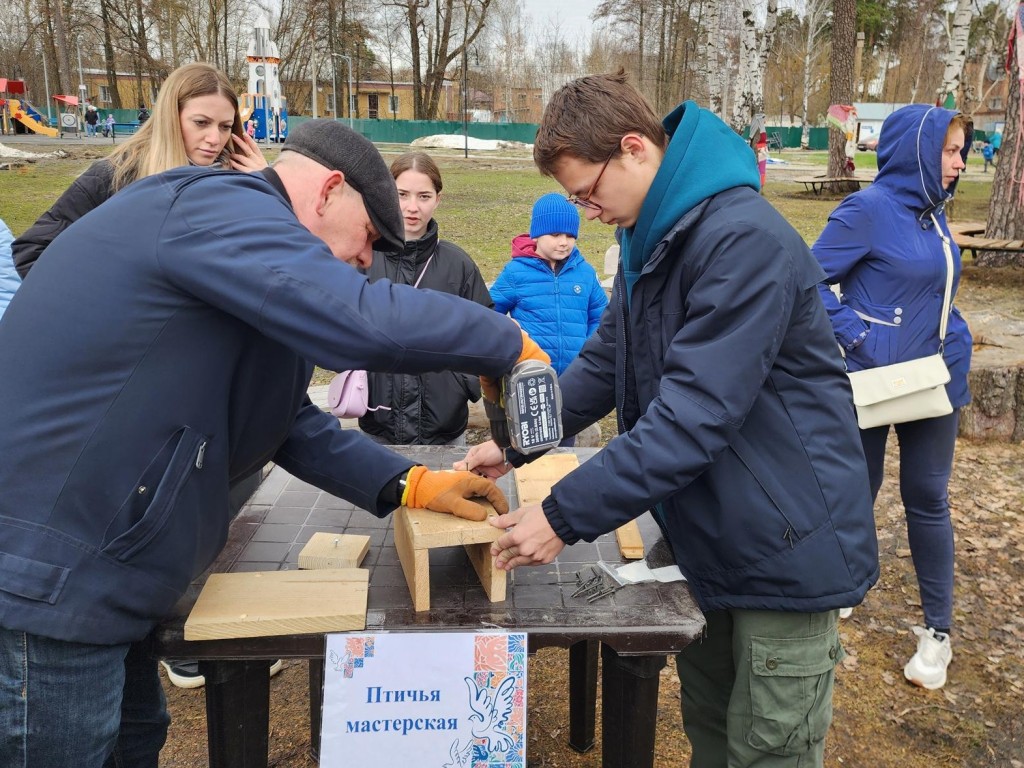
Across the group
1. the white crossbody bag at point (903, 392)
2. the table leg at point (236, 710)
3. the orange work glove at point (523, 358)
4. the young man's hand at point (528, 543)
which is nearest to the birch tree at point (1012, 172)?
the white crossbody bag at point (903, 392)

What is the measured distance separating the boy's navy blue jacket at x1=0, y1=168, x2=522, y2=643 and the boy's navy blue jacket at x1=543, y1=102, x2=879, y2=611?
1.68 ft

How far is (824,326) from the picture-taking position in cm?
184

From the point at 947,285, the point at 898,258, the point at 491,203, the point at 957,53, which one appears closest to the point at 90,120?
the point at 491,203

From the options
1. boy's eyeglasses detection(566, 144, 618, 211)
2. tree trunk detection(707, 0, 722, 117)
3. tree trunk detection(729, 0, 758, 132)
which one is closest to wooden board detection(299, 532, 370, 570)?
boy's eyeglasses detection(566, 144, 618, 211)

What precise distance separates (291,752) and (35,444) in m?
1.90

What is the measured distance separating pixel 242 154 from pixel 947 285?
305cm

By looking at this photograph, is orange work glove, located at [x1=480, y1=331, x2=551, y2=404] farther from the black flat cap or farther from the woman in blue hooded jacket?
the woman in blue hooded jacket

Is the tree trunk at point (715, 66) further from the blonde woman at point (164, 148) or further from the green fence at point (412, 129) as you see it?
the green fence at point (412, 129)

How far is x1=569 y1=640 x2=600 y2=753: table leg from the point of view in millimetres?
2857

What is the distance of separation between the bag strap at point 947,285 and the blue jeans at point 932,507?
0.32 metres

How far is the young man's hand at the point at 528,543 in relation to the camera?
1.78 meters

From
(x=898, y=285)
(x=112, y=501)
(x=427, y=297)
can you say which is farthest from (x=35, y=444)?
(x=898, y=285)

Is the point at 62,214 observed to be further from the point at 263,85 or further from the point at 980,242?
the point at 263,85

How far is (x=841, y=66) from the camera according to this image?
17500 millimetres
